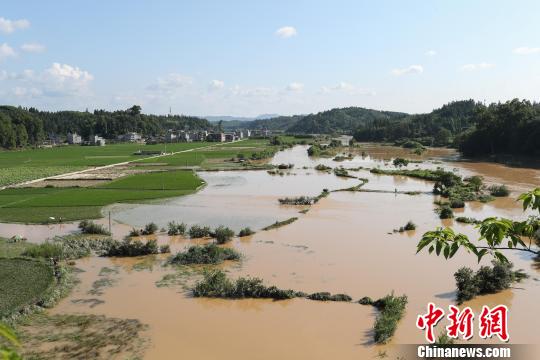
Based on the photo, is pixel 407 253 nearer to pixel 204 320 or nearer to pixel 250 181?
pixel 204 320

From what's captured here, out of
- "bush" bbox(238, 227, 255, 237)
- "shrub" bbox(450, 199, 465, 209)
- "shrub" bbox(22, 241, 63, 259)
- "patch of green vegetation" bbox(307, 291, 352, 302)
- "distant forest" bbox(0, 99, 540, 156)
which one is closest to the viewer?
"patch of green vegetation" bbox(307, 291, 352, 302)

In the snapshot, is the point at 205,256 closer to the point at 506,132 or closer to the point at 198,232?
the point at 198,232

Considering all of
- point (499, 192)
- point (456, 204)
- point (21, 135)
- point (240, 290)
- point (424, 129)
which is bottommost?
point (240, 290)

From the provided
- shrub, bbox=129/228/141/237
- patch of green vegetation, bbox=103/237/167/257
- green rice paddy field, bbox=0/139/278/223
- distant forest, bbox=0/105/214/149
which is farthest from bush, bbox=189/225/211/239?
distant forest, bbox=0/105/214/149

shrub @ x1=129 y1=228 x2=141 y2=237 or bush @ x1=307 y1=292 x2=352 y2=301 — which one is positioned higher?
shrub @ x1=129 y1=228 x2=141 y2=237

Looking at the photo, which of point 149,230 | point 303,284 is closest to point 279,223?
point 149,230

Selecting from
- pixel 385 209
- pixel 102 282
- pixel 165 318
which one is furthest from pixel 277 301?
pixel 385 209

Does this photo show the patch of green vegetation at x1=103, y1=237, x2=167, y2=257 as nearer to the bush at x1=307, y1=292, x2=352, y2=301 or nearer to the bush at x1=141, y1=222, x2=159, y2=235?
the bush at x1=141, y1=222, x2=159, y2=235
